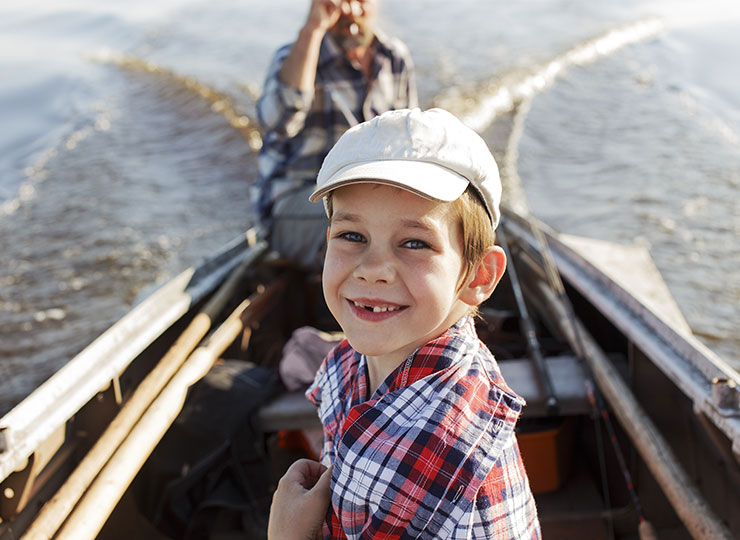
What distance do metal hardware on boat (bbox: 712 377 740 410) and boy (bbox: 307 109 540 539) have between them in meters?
0.76

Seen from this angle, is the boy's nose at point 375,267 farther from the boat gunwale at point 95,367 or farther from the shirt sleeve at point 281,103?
the shirt sleeve at point 281,103

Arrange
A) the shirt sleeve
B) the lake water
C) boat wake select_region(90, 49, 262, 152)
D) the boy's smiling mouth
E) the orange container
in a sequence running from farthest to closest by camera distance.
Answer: boat wake select_region(90, 49, 262, 152), the lake water, the shirt sleeve, the orange container, the boy's smiling mouth

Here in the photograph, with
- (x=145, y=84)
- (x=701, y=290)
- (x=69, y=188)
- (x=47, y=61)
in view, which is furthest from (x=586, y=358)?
(x=47, y=61)

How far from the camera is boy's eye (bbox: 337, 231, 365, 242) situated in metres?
1.29

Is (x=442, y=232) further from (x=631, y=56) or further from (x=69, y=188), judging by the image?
(x=631, y=56)

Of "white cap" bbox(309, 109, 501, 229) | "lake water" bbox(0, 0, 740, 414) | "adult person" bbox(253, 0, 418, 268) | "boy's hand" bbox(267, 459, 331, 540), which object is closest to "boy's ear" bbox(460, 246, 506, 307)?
"white cap" bbox(309, 109, 501, 229)

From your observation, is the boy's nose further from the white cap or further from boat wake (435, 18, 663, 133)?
boat wake (435, 18, 663, 133)

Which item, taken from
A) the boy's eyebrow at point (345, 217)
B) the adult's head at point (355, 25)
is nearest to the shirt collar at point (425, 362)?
the boy's eyebrow at point (345, 217)

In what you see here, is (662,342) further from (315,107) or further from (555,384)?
(315,107)

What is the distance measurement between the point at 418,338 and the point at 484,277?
0.59ft

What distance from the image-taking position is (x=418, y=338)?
1305mm

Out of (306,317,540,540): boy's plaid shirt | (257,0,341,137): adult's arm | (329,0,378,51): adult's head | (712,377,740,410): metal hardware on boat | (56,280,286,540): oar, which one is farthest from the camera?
(329,0,378,51): adult's head

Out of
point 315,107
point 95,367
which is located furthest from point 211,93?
point 95,367

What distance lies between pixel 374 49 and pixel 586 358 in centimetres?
201
